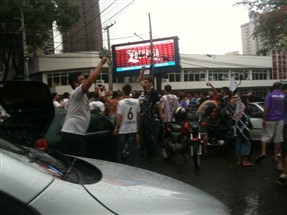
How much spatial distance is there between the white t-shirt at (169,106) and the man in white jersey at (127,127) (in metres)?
2.34

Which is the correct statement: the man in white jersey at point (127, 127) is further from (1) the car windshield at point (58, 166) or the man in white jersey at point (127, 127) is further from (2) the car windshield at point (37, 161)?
(2) the car windshield at point (37, 161)

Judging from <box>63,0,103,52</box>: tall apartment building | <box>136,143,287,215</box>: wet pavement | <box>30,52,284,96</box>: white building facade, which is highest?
<box>63,0,103,52</box>: tall apartment building

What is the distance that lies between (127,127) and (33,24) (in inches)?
1194

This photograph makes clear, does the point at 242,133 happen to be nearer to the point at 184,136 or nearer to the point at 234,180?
the point at 184,136

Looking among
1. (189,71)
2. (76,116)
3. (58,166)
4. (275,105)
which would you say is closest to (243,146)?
(275,105)

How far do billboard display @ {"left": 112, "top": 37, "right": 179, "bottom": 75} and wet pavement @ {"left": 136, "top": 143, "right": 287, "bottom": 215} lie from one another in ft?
94.0

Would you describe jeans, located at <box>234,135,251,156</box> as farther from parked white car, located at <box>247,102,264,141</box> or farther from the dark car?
the dark car

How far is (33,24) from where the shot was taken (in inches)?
1387

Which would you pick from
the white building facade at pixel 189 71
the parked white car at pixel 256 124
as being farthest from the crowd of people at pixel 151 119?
the white building facade at pixel 189 71

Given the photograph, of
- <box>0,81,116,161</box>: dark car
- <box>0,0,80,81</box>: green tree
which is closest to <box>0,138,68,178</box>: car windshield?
<box>0,81,116,161</box>: dark car

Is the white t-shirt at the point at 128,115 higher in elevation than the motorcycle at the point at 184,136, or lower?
higher

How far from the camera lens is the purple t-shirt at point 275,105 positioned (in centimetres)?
788

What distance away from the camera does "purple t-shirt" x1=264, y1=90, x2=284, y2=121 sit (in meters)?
7.88

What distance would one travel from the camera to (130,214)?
76.2 inches
